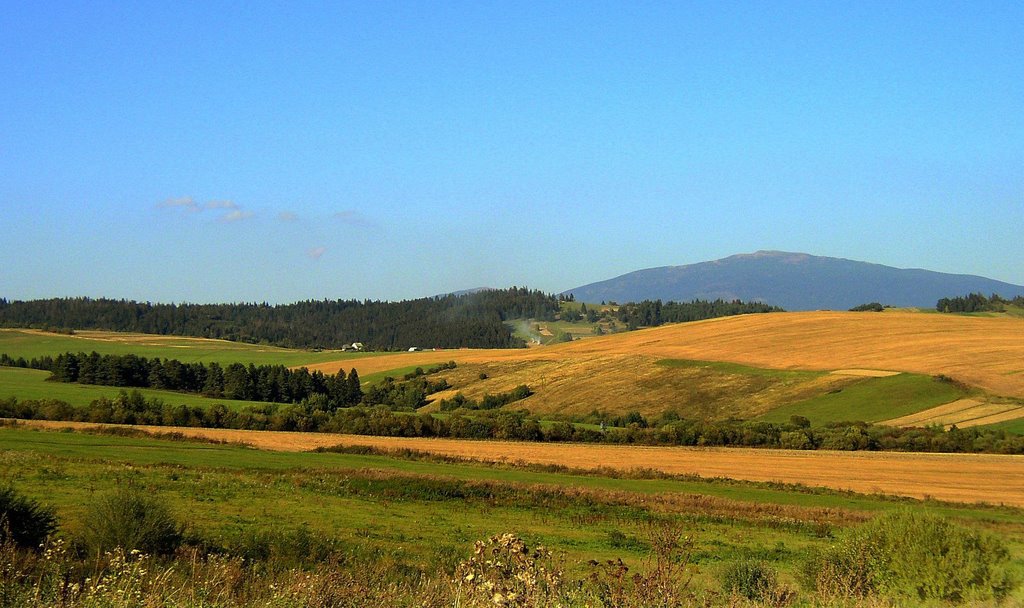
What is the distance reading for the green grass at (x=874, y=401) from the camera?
215ft

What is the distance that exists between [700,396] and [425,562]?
64.2m

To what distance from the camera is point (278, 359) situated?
5866 inches

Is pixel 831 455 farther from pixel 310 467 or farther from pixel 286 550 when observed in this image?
pixel 286 550

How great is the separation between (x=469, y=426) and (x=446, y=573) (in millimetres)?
58403

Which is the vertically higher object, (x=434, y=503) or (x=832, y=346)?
(x=832, y=346)

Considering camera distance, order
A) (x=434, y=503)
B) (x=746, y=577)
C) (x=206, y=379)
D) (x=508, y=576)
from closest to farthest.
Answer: (x=508, y=576) < (x=746, y=577) < (x=434, y=503) < (x=206, y=379)

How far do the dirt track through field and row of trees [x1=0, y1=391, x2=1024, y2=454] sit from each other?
310 cm

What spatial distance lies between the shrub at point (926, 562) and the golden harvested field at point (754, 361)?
58.0 metres

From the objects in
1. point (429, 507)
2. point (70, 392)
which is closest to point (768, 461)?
point (429, 507)

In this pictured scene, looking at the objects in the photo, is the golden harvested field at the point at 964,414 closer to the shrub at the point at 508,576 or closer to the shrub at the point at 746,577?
the shrub at the point at 746,577

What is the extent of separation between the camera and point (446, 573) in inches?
490

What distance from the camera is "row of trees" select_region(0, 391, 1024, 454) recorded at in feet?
195

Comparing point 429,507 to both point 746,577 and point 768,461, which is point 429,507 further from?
point 768,461

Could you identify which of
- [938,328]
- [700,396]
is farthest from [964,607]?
[938,328]
